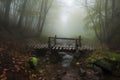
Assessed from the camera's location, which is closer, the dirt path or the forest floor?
the forest floor

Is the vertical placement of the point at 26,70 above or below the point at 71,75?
above

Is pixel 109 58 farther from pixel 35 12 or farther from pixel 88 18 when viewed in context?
pixel 35 12

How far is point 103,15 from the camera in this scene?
21.4 meters

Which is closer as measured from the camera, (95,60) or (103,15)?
(95,60)

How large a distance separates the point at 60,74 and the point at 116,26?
11731mm

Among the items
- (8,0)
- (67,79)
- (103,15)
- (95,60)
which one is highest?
(8,0)

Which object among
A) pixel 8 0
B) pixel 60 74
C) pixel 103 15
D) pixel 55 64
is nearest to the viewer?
pixel 60 74

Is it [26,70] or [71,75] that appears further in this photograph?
[71,75]

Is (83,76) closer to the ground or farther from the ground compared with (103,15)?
closer to the ground

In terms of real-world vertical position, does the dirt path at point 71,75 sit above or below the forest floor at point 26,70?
below

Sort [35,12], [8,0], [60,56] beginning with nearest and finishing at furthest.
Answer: [60,56] → [8,0] → [35,12]

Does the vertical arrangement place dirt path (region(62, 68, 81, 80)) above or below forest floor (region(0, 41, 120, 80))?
below

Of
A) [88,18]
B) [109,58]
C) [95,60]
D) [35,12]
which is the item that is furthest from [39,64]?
[35,12]

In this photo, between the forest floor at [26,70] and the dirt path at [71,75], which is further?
the dirt path at [71,75]
